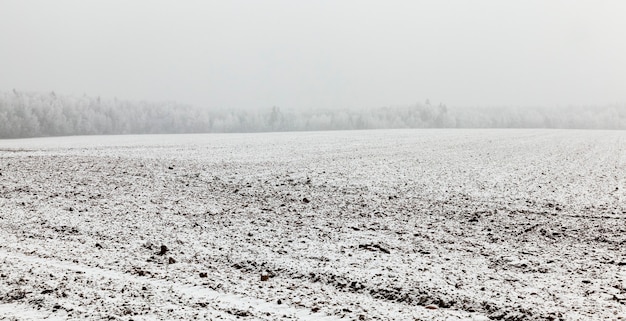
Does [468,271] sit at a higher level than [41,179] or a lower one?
lower

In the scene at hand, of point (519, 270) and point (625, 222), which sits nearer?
point (519, 270)

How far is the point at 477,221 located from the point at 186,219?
8657mm

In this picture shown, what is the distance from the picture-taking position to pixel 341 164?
26.8 m

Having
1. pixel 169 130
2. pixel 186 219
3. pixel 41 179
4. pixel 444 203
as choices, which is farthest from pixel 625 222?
pixel 169 130

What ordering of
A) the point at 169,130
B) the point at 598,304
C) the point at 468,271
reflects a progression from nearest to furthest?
the point at 598,304
the point at 468,271
the point at 169,130

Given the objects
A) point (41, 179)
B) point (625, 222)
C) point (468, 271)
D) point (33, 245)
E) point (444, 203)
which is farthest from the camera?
point (41, 179)

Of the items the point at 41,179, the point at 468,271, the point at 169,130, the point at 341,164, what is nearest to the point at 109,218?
the point at 41,179

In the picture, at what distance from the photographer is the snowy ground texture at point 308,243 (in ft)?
26.5

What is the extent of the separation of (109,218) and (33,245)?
298 cm

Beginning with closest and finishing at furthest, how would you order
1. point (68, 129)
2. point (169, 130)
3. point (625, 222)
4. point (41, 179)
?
point (625, 222) → point (41, 179) → point (68, 129) → point (169, 130)

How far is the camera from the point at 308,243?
12117 mm

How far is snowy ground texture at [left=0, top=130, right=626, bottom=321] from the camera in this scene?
26.5 ft

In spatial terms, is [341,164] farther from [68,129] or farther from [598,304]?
[68,129]

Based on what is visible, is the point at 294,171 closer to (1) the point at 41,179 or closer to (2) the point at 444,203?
(2) the point at 444,203
